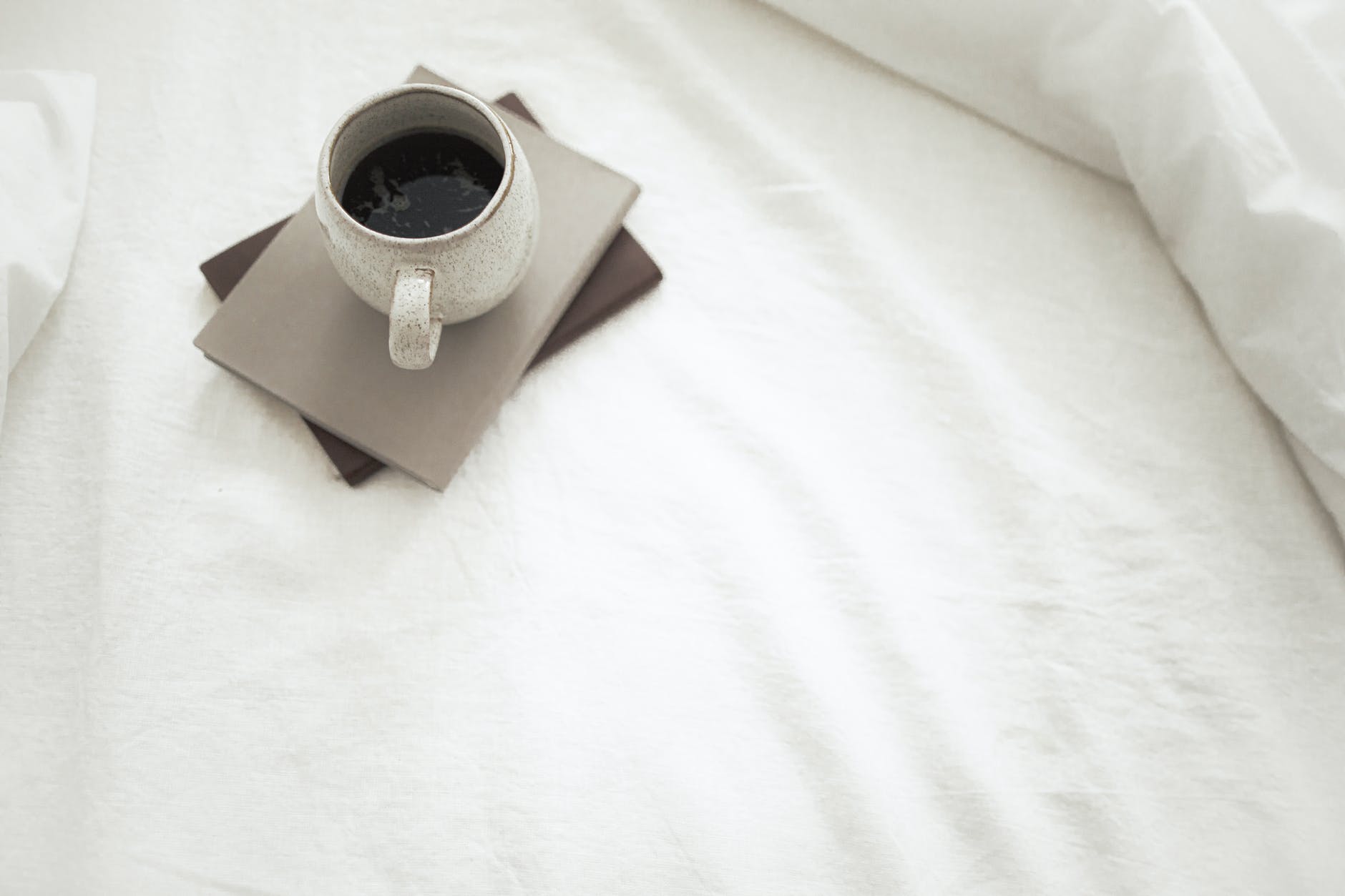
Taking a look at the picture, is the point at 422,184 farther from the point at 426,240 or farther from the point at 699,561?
the point at 699,561

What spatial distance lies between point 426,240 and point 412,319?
0.11ft

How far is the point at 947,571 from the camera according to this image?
48cm

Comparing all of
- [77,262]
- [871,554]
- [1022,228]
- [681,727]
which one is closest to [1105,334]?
[1022,228]

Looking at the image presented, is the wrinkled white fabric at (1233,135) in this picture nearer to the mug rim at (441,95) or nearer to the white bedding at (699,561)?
the white bedding at (699,561)

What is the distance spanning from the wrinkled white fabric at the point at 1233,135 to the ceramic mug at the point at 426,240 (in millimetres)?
252

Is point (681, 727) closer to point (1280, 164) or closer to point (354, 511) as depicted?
point (354, 511)

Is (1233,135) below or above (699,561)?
above

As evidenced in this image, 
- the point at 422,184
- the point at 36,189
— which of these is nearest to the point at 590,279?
the point at 422,184

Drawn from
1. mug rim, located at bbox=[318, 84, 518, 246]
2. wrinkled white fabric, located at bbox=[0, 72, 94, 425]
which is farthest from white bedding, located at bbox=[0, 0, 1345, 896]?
mug rim, located at bbox=[318, 84, 518, 246]

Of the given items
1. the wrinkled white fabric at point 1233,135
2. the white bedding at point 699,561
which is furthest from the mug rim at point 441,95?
the wrinkled white fabric at point 1233,135

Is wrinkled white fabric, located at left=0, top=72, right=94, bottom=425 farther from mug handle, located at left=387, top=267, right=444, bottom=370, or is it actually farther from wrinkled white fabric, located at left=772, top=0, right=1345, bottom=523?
wrinkled white fabric, located at left=772, top=0, right=1345, bottom=523

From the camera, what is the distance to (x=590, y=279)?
1.66ft

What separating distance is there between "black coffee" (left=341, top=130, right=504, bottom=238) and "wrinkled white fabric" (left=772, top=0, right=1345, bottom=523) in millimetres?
255

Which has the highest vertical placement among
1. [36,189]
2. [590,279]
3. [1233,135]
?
[1233,135]
